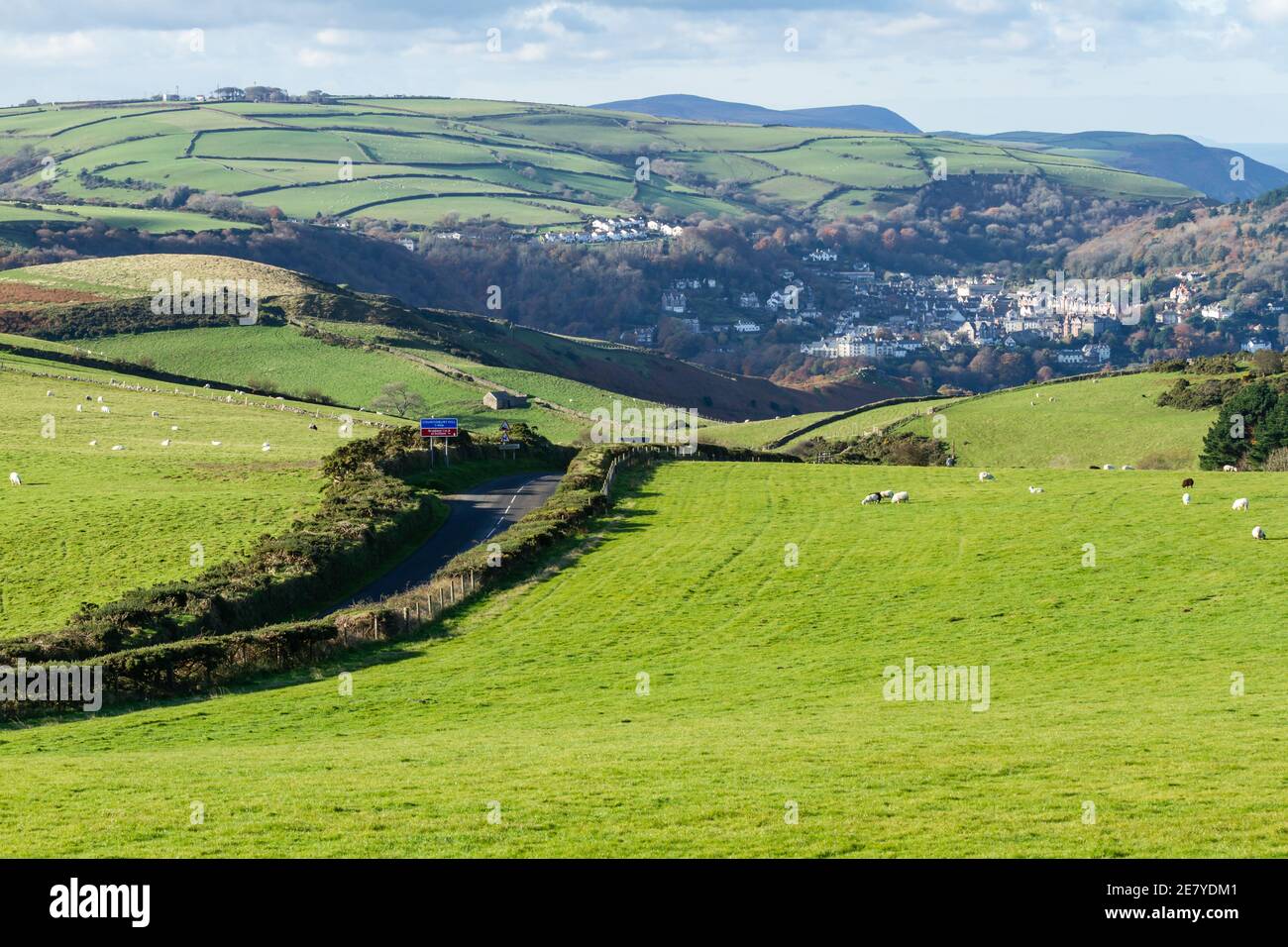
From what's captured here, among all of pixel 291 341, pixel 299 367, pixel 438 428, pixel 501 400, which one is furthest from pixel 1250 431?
pixel 291 341

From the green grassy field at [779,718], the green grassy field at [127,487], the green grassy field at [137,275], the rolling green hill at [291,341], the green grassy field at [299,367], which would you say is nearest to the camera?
the green grassy field at [779,718]

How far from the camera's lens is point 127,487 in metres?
69.2

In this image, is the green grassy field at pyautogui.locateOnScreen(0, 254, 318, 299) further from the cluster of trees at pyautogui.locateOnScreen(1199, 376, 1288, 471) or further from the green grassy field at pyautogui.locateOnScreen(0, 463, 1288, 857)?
the green grassy field at pyautogui.locateOnScreen(0, 463, 1288, 857)

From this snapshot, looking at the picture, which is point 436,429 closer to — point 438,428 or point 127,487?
point 438,428

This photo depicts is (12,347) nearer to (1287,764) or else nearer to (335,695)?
(335,695)

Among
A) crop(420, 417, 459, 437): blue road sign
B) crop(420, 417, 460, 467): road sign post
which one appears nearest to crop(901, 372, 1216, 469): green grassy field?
crop(420, 417, 460, 467): road sign post

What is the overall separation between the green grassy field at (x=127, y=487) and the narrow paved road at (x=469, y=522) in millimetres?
6720

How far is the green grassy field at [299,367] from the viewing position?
138 m

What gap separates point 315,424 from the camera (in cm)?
10169

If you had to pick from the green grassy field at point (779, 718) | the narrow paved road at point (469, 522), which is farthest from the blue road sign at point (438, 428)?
the green grassy field at point (779, 718)

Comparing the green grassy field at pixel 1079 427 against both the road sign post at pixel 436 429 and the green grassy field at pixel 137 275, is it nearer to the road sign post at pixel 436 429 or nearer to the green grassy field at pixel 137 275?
the road sign post at pixel 436 429

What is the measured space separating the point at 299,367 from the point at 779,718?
126 meters
